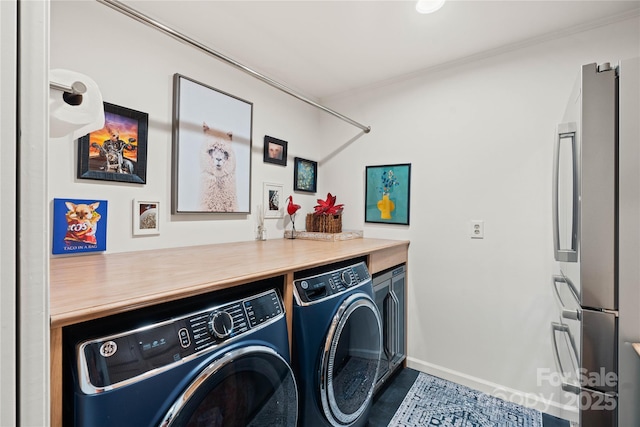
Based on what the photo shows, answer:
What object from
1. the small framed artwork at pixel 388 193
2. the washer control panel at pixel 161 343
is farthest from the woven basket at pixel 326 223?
the washer control panel at pixel 161 343

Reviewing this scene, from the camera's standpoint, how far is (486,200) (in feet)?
6.54

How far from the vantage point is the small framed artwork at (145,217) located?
1558 mm

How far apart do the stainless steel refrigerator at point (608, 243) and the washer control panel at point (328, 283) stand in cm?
92

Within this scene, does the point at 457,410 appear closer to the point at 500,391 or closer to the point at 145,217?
the point at 500,391

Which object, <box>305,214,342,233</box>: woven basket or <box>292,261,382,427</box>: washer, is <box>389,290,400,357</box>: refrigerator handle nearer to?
<box>292,261,382,427</box>: washer

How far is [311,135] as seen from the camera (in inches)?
108

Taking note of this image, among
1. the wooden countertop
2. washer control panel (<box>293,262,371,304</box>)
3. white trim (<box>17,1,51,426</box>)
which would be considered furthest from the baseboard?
white trim (<box>17,1,51,426</box>)

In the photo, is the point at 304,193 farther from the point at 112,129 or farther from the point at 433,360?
the point at 433,360

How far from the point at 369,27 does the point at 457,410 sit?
2.35m

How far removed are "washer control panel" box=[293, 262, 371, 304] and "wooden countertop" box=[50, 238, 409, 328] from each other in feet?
0.23

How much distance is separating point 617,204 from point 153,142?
6.87 ft

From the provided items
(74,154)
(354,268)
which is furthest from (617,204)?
(74,154)

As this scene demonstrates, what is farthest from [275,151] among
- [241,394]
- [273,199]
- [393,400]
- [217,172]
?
[393,400]

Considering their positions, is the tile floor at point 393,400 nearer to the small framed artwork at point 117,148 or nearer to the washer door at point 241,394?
the washer door at point 241,394
